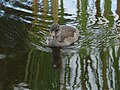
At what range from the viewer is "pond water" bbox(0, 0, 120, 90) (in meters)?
5.74

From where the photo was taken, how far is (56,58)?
21.4 ft

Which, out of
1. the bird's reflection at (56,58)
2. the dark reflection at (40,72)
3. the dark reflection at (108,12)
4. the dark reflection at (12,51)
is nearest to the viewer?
the dark reflection at (40,72)

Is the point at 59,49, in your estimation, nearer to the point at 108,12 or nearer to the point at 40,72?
the point at 40,72

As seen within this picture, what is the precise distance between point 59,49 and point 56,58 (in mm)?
420

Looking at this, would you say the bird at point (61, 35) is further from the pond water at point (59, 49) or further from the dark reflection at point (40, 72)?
the dark reflection at point (40, 72)

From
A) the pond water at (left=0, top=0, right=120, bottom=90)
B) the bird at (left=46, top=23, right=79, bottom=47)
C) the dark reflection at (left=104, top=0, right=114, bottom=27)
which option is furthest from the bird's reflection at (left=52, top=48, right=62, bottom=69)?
the dark reflection at (left=104, top=0, right=114, bottom=27)

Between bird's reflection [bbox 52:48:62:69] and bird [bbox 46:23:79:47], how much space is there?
5.0 inches

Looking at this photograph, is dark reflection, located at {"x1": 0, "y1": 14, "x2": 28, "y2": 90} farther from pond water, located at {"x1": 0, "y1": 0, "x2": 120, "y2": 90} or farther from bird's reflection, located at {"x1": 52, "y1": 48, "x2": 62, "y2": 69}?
bird's reflection, located at {"x1": 52, "y1": 48, "x2": 62, "y2": 69}

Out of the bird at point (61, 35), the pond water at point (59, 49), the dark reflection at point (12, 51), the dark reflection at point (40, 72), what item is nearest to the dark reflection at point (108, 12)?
the pond water at point (59, 49)

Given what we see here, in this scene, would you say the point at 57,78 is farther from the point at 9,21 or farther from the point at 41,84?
the point at 9,21

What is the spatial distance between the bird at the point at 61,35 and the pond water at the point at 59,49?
9 cm

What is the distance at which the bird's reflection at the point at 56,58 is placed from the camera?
6.30m

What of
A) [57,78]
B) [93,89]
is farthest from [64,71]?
[93,89]

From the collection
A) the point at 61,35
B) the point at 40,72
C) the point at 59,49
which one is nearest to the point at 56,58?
the point at 59,49
